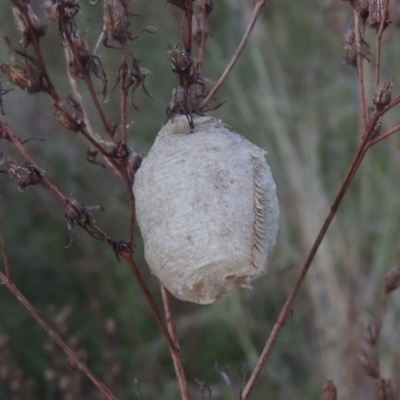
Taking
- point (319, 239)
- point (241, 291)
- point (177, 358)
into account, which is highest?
point (319, 239)

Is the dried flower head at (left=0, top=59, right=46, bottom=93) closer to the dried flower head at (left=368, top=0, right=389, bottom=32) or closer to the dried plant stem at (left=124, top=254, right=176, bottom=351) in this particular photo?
the dried plant stem at (left=124, top=254, right=176, bottom=351)

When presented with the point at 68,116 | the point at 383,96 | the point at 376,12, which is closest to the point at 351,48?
the point at 376,12

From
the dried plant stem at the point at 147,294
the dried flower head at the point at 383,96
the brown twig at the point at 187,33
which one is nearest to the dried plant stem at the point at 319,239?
the dried flower head at the point at 383,96

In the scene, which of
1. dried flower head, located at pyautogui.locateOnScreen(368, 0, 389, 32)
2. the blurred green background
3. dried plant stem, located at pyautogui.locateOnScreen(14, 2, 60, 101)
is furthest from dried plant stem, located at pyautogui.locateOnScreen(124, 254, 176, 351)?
the blurred green background

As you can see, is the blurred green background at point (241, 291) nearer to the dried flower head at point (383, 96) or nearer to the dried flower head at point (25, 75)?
the dried flower head at point (383, 96)

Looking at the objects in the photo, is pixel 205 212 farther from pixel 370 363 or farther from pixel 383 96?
pixel 370 363

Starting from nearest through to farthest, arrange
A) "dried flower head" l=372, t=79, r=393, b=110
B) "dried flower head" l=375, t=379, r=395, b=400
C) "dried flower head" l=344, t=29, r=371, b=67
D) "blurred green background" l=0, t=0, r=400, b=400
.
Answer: "dried flower head" l=372, t=79, r=393, b=110 < "dried flower head" l=344, t=29, r=371, b=67 < "dried flower head" l=375, t=379, r=395, b=400 < "blurred green background" l=0, t=0, r=400, b=400
